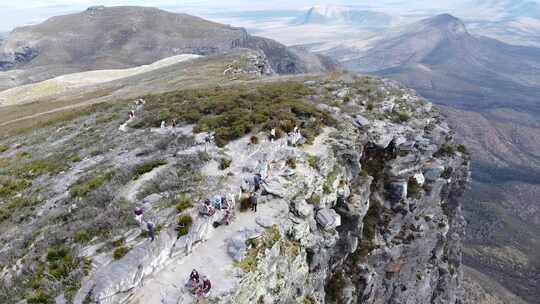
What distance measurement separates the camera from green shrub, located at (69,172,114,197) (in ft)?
106

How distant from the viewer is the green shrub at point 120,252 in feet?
75.1

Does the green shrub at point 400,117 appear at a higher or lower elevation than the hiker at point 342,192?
higher

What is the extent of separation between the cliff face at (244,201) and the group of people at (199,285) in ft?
1.61

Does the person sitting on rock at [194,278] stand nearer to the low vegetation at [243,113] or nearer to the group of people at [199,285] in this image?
the group of people at [199,285]

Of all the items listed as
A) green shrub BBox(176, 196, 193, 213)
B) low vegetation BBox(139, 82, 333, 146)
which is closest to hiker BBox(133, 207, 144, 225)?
green shrub BBox(176, 196, 193, 213)

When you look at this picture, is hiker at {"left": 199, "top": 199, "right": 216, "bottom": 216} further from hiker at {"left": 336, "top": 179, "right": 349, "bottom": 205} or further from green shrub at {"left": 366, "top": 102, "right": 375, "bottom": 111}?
green shrub at {"left": 366, "top": 102, "right": 375, "bottom": 111}

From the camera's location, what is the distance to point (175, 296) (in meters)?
21.6

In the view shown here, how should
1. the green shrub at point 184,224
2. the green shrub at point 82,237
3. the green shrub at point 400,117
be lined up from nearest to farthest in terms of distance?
the green shrub at point 82,237 < the green shrub at point 184,224 < the green shrub at point 400,117

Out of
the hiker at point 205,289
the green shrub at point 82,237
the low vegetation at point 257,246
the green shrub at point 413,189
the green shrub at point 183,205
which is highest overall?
the green shrub at point 183,205

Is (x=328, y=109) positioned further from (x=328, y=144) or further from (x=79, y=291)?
(x=79, y=291)

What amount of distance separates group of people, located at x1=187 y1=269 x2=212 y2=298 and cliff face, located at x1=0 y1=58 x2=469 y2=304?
1.61 ft

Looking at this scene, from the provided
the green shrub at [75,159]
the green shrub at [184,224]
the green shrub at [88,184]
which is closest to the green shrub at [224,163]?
the green shrub at [184,224]

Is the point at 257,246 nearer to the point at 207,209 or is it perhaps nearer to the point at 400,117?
the point at 207,209

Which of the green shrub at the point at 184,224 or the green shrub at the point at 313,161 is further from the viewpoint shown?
the green shrub at the point at 313,161
